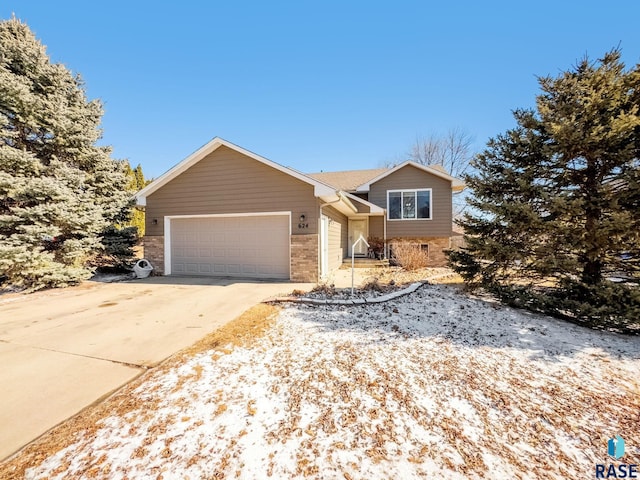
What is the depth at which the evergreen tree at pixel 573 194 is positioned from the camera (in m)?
4.39

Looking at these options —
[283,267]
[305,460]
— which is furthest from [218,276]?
[305,460]

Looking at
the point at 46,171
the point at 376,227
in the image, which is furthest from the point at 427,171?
the point at 46,171

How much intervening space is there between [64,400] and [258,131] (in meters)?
14.8

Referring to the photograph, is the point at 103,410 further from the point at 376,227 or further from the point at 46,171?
the point at 376,227

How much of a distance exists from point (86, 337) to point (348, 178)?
14557 mm

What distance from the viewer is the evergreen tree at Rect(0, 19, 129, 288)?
723 centimetres

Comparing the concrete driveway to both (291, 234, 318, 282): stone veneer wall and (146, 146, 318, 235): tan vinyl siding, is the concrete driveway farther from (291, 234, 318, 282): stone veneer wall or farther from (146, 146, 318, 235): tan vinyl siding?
(146, 146, 318, 235): tan vinyl siding

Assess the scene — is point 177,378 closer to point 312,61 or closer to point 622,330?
point 622,330

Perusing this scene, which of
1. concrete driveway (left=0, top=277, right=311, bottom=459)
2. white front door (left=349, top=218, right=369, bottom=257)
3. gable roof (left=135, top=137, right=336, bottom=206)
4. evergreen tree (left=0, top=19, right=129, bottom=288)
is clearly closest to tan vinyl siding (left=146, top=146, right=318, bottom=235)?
gable roof (left=135, top=137, right=336, bottom=206)

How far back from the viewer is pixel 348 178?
16453 mm

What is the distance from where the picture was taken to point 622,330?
4.30m

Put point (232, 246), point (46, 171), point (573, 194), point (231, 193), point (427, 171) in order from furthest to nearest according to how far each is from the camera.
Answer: point (427, 171) → point (232, 246) → point (231, 193) → point (46, 171) → point (573, 194)
